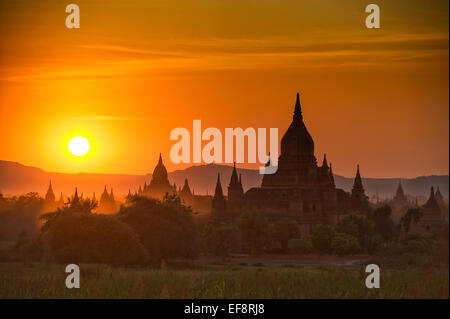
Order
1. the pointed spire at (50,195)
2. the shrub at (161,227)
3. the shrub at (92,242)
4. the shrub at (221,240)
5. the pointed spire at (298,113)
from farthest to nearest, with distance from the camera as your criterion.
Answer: the pointed spire at (298,113)
the shrub at (221,240)
the pointed spire at (50,195)
the shrub at (161,227)
the shrub at (92,242)

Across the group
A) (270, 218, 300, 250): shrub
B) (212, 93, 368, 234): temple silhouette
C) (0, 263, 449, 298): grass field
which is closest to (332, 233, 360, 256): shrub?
(270, 218, 300, 250): shrub

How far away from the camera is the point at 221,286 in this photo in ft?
85.7

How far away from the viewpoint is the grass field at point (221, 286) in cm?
2491

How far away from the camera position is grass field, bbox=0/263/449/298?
981 inches

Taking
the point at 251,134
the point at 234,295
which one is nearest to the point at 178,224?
the point at 251,134

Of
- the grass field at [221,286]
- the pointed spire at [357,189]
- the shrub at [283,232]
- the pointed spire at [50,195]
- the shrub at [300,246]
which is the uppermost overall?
the pointed spire at [357,189]

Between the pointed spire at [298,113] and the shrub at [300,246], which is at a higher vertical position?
the pointed spire at [298,113]

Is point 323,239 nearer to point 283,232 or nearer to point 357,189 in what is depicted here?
point 283,232

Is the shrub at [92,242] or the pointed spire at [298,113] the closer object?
the shrub at [92,242]

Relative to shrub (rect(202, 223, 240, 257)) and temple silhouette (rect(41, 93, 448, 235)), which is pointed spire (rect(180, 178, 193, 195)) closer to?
temple silhouette (rect(41, 93, 448, 235))

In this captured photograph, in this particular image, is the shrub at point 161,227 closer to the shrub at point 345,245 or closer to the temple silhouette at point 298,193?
the shrub at point 345,245

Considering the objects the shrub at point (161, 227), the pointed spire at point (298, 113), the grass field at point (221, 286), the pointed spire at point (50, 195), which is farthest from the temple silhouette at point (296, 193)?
the grass field at point (221, 286)
